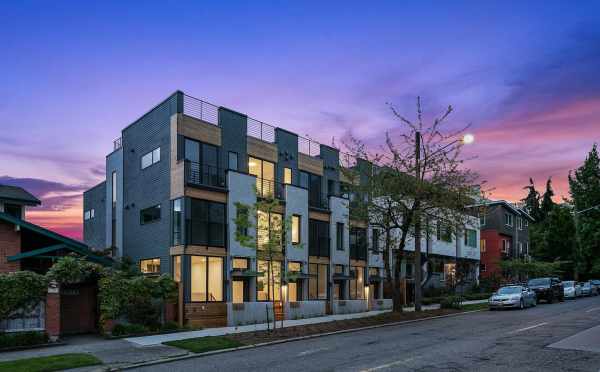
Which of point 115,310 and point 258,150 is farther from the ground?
point 258,150

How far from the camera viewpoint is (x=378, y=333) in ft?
69.1

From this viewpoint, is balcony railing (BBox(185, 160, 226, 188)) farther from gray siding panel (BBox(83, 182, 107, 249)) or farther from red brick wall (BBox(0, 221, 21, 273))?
gray siding panel (BBox(83, 182, 107, 249))

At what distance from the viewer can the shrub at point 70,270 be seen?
68.1 ft

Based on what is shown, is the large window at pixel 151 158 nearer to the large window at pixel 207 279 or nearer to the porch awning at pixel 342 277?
the large window at pixel 207 279

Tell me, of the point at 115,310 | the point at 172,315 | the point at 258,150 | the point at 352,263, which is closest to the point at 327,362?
the point at 115,310

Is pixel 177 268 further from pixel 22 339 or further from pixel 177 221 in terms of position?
pixel 22 339

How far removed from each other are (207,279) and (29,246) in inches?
317

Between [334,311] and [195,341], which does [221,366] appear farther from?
[334,311]

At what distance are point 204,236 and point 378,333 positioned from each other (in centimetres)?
1051

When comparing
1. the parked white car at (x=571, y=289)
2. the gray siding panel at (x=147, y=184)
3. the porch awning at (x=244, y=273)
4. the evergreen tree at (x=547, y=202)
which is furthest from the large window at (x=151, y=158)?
the evergreen tree at (x=547, y=202)

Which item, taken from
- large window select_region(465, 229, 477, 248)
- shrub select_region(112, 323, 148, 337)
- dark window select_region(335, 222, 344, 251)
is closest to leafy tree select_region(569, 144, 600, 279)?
large window select_region(465, 229, 477, 248)

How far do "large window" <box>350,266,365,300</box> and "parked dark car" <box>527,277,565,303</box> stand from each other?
11440mm

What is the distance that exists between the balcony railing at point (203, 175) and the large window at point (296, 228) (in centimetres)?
616

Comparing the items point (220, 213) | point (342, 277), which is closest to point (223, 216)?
A: point (220, 213)
